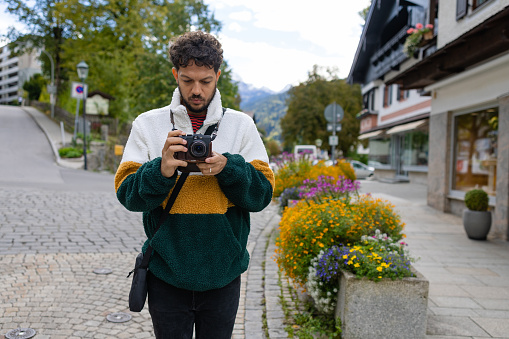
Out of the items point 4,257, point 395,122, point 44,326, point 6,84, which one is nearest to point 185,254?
point 44,326

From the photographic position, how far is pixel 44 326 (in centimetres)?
372

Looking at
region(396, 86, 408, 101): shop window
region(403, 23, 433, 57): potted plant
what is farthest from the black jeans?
region(396, 86, 408, 101): shop window

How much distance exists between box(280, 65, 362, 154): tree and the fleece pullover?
132ft

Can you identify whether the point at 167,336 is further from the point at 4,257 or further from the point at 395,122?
A: the point at 395,122

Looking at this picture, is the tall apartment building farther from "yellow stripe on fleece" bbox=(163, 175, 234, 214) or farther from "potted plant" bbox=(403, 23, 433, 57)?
"yellow stripe on fleece" bbox=(163, 175, 234, 214)

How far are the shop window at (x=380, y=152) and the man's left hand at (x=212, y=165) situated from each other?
27.2 metres

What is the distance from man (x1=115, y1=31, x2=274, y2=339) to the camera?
6.09 ft

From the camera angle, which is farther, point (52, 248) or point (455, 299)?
point (52, 248)

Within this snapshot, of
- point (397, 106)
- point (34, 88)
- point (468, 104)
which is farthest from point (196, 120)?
point (34, 88)

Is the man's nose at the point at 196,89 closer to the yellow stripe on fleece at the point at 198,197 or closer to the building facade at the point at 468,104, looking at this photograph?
the yellow stripe on fleece at the point at 198,197

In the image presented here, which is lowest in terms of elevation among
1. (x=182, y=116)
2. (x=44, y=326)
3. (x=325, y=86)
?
(x=44, y=326)

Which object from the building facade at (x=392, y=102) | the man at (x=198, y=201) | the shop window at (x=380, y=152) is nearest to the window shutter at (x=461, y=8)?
the building facade at (x=392, y=102)

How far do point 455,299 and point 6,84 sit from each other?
15227 cm

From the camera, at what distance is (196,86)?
6.31 feet
